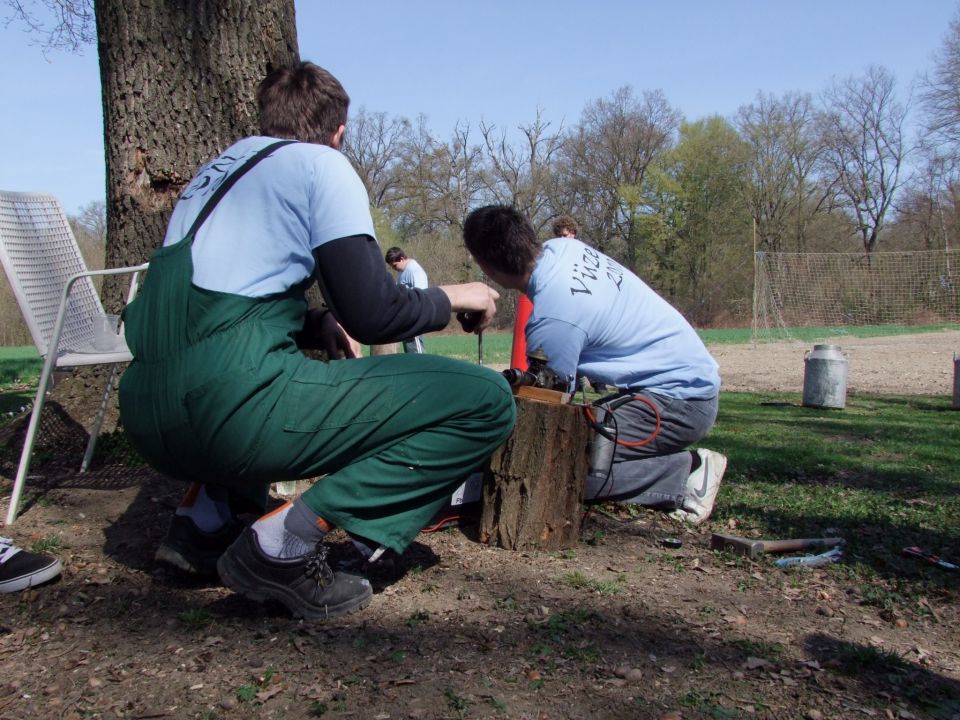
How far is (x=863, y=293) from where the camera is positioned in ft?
86.1

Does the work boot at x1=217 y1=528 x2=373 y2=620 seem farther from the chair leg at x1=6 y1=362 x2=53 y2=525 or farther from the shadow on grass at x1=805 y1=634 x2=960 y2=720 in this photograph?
the shadow on grass at x1=805 y1=634 x2=960 y2=720

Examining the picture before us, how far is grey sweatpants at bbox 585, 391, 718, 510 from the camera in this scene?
3.62 meters

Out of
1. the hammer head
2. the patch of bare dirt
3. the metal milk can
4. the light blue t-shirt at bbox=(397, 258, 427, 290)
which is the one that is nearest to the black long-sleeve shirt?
the hammer head

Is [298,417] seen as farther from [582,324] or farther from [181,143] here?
[181,143]

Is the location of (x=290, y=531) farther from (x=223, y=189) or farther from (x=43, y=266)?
(x=43, y=266)

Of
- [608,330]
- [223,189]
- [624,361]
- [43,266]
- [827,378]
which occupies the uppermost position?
[223,189]

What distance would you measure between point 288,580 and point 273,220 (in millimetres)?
948

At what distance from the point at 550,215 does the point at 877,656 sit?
38.0m

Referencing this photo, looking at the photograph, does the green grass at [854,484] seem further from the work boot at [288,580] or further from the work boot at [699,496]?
the work boot at [288,580]

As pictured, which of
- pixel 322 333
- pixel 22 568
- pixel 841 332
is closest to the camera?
pixel 22 568

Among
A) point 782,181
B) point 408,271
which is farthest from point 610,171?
point 408,271

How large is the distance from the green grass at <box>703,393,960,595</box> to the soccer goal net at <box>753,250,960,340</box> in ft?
61.5

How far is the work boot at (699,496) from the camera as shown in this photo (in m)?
3.71

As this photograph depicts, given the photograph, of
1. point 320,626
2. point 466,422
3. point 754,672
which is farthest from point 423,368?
point 754,672
